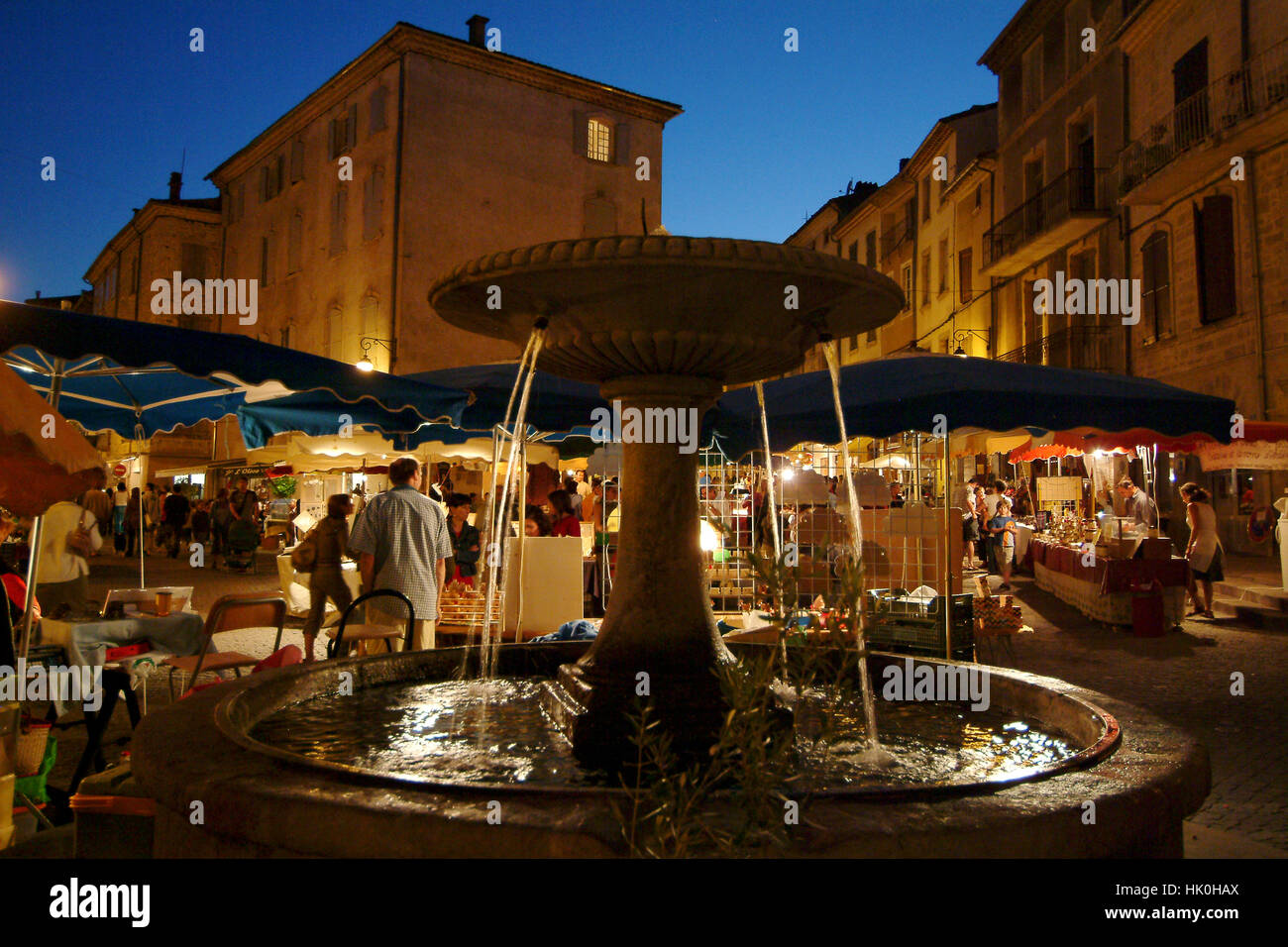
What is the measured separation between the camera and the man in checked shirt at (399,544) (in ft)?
22.7

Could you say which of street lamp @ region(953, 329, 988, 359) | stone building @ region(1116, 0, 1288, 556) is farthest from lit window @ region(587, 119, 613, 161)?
stone building @ region(1116, 0, 1288, 556)

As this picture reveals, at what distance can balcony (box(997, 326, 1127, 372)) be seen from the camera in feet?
66.7

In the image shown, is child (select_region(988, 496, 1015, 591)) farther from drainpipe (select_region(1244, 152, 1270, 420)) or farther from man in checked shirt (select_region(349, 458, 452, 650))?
man in checked shirt (select_region(349, 458, 452, 650))

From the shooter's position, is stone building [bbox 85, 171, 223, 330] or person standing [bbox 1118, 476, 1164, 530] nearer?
person standing [bbox 1118, 476, 1164, 530]

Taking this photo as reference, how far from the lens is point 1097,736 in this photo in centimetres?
341

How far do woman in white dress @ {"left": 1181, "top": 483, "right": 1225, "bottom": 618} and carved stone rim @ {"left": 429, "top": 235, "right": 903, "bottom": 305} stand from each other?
10.5 metres

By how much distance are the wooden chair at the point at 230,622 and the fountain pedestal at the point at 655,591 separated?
7.83 ft

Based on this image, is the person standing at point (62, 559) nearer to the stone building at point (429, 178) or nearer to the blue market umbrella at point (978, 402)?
the blue market umbrella at point (978, 402)

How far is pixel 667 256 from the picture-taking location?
324 centimetres

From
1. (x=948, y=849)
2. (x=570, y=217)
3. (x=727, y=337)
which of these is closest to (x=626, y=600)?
(x=727, y=337)

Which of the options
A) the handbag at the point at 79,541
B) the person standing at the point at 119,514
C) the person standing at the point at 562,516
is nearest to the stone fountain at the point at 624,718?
the handbag at the point at 79,541

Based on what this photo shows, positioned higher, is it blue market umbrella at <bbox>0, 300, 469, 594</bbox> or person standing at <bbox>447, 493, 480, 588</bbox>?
blue market umbrella at <bbox>0, 300, 469, 594</bbox>
